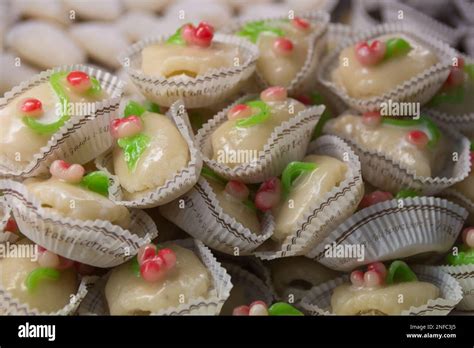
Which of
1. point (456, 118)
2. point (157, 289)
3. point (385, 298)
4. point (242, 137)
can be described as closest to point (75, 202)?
point (157, 289)

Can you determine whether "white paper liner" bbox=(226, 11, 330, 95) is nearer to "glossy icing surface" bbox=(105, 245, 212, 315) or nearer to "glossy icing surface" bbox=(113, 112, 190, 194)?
"glossy icing surface" bbox=(113, 112, 190, 194)

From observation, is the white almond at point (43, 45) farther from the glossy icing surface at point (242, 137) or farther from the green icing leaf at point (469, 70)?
the green icing leaf at point (469, 70)

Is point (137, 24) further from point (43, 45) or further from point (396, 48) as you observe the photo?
point (396, 48)

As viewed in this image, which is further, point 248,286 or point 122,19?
point 122,19

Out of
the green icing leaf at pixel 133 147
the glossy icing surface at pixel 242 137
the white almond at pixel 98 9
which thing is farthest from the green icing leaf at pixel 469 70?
the white almond at pixel 98 9

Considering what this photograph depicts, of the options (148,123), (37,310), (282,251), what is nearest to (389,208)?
(282,251)

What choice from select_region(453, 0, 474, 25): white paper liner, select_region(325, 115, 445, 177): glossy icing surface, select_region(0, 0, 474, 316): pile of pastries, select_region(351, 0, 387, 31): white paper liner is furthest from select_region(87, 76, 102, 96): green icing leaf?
select_region(453, 0, 474, 25): white paper liner

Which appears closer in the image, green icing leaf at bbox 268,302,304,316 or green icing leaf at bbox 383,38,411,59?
green icing leaf at bbox 268,302,304,316

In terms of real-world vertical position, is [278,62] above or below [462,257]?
above
